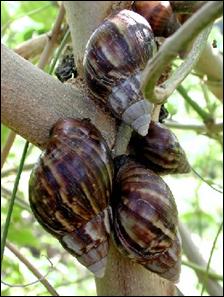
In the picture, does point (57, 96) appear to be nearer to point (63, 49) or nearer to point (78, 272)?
point (63, 49)

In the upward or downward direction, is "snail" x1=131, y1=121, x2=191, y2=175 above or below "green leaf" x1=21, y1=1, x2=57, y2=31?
below

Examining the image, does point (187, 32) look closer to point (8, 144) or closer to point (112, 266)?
point (112, 266)

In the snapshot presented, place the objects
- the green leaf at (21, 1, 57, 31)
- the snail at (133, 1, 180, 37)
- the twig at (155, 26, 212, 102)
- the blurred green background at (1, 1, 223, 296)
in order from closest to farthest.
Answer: the twig at (155, 26, 212, 102), the snail at (133, 1, 180, 37), the blurred green background at (1, 1, 223, 296), the green leaf at (21, 1, 57, 31)

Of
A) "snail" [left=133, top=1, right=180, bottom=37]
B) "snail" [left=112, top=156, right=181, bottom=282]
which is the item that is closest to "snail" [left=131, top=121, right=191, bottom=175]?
"snail" [left=112, top=156, right=181, bottom=282]

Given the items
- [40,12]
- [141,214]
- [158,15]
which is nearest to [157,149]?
[141,214]

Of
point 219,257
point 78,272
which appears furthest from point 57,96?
point 78,272

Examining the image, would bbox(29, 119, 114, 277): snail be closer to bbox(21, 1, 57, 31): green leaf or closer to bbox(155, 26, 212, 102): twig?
bbox(155, 26, 212, 102): twig
